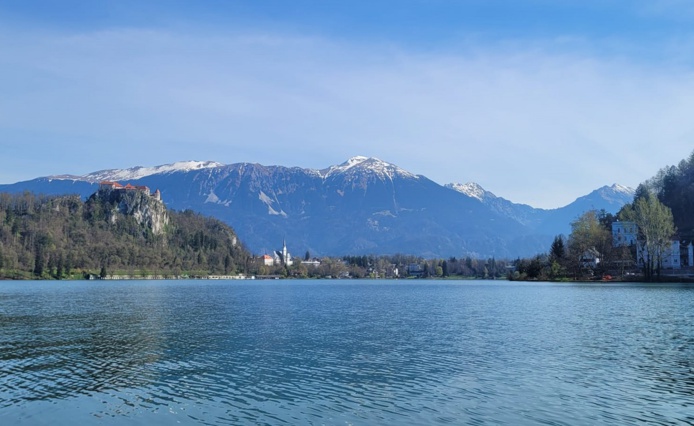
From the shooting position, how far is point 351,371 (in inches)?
1225

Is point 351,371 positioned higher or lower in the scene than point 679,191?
lower

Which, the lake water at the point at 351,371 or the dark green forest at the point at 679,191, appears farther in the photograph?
the dark green forest at the point at 679,191

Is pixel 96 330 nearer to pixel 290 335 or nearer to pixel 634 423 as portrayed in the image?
pixel 290 335

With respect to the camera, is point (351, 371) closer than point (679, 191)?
Yes

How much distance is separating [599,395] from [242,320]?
41.1 meters

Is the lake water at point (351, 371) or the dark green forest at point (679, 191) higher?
the dark green forest at point (679, 191)

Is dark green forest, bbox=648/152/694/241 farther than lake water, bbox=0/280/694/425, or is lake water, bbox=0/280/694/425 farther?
dark green forest, bbox=648/152/694/241

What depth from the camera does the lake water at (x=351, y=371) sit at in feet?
74.8

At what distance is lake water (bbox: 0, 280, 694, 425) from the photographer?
22.8 m

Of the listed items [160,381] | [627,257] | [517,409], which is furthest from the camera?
[627,257]

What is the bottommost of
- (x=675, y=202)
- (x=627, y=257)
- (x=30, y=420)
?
(x=30, y=420)

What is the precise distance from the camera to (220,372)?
31.1 meters

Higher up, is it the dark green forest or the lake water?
the dark green forest

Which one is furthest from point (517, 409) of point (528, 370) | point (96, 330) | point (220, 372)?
point (96, 330)
